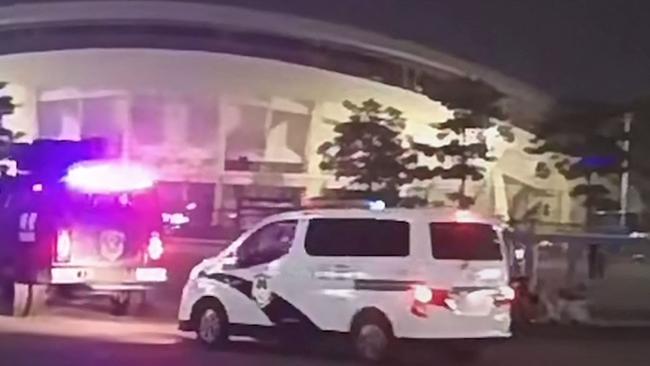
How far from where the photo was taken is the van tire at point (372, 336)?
17.2ft

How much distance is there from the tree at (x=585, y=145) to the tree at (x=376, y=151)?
59 cm

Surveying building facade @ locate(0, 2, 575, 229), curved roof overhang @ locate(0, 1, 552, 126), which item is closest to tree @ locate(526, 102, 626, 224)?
curved roof overhang @ locate(0, 1, 552, 126)

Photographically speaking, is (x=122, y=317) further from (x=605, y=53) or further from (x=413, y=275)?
(x=605, y=53)

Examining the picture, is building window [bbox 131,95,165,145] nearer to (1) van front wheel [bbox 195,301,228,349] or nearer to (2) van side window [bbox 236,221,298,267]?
(2) van side window [bbox 236,221,298,267]

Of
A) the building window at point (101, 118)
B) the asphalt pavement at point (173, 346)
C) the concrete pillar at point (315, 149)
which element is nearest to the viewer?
the asphalt pavement at point (173, 346)

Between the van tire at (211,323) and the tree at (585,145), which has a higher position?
the tree at (585,145)

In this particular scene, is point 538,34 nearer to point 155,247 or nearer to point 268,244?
point 268,244

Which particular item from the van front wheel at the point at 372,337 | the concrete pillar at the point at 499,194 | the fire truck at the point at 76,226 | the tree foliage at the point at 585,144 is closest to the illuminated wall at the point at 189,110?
the fire truck at the point at 76,226

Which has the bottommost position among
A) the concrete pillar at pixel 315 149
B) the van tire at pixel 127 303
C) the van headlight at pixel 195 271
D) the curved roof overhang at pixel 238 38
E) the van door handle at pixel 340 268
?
the van tire at pixel 127 303

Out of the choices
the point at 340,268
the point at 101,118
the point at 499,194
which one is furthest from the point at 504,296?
the point at 101,118

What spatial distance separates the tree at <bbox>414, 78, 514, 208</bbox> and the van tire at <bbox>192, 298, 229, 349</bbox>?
103cm

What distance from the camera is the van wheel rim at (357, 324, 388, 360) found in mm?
5266

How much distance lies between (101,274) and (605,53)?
241cm

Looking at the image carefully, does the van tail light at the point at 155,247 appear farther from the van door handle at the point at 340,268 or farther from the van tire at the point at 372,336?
the van tire at the point at 372,336
